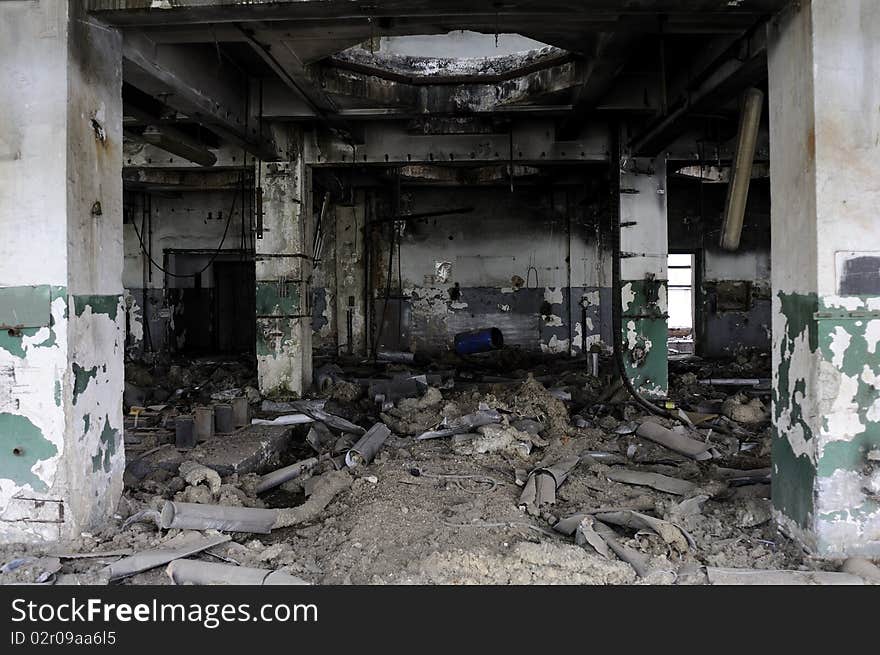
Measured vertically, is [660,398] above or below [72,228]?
below

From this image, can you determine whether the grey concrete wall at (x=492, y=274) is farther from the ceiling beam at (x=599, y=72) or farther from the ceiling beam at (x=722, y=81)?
the ceiling beam at (x=722, y=81)

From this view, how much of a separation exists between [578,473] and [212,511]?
10.2 feet

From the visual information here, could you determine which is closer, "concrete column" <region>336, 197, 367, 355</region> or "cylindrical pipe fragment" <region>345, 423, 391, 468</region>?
"cylindrical pipe fragment" <region>345, 423, 391, 468</region>

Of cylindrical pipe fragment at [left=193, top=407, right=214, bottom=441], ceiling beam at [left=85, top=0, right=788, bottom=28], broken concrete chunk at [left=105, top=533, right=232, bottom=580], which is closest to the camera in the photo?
broken concrete chunk at [left=105, top=533, right=232, bottom=580]

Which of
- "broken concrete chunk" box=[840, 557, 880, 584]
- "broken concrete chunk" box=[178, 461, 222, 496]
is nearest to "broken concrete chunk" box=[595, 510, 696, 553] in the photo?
"broken concrete chunk" box=[840, 557, 880, 584]

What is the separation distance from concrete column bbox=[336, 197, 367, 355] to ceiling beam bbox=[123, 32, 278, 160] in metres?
6.21

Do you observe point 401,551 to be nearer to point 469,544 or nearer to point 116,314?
point 469,544

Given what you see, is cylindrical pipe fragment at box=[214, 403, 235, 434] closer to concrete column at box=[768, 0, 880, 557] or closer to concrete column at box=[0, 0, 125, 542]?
concrete column at box=[0, 0, 125, 542]

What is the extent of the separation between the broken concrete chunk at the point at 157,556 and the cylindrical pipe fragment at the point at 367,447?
198 cm

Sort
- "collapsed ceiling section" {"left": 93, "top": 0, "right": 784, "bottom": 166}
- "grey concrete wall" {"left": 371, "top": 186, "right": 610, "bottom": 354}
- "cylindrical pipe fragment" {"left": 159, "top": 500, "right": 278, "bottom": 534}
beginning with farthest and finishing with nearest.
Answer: "grey concrete wall" {"left": 371, "top": 186, "right": 610, "bottom": 354} < "collapsed ceiling section" {"left": 93, "top": 0, "right": 784, "bottom": 166} < "cylindrical pipe fragment" {"left": 159, "top": 500, "right": 278, "bottom": 534}

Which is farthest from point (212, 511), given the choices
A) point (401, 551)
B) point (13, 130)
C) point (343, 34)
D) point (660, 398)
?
point (660, 398)

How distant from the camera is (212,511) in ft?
14.6

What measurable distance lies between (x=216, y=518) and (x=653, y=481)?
11.4ft

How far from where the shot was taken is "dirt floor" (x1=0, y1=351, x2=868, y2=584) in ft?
12.3
